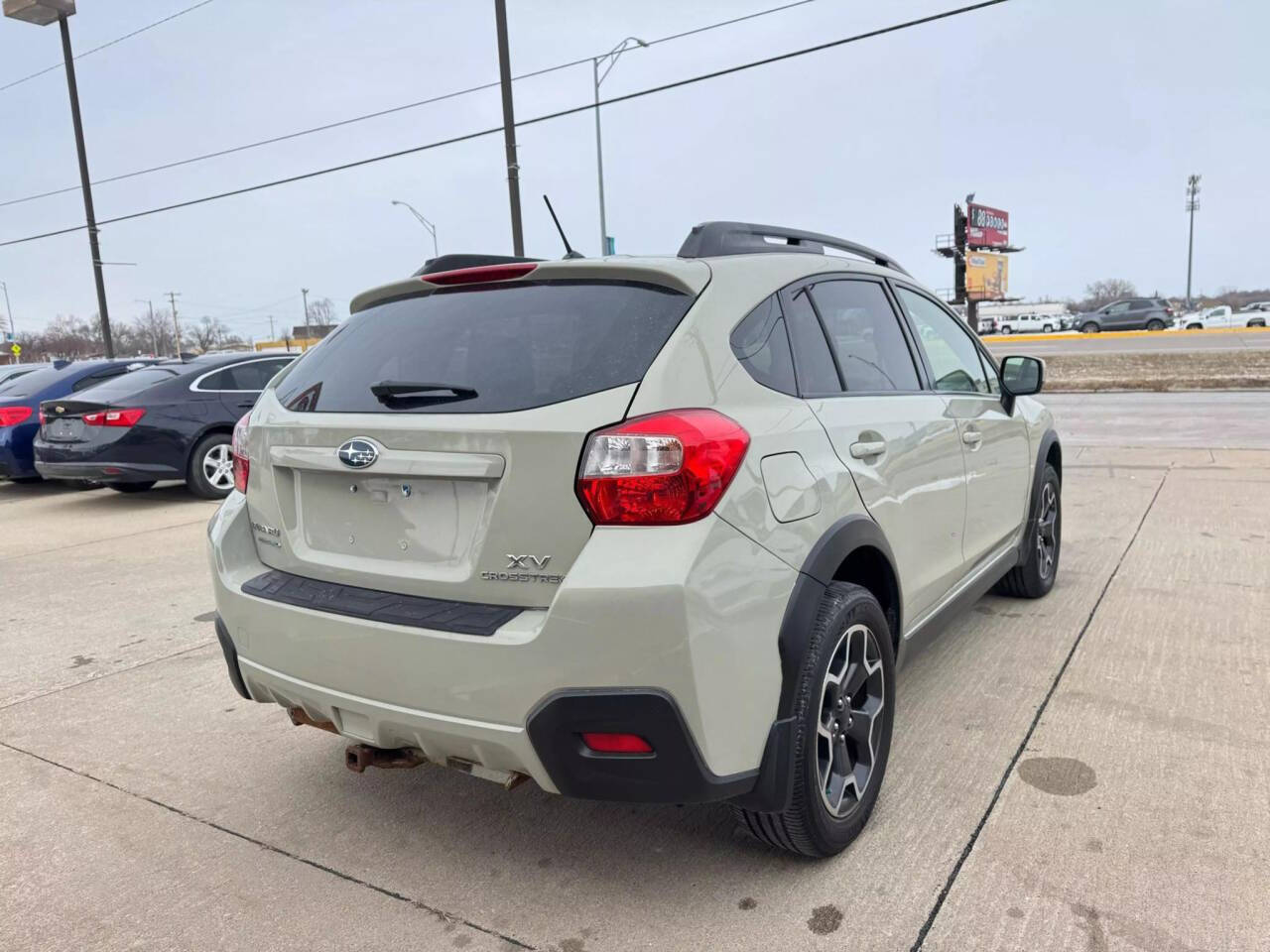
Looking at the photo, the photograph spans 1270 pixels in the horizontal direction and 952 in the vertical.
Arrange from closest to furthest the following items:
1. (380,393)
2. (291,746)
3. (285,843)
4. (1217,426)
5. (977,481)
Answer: (380,393), (285,843), (291,746), (977,481), (1217,426)

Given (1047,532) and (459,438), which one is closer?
(459,438)

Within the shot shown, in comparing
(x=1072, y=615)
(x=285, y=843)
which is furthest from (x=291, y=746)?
(x=1072, y=615)

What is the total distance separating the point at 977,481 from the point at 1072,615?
54.4 inches

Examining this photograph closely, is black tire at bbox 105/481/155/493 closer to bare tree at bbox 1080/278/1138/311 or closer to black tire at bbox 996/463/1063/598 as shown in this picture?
black tire at bbox 996/463/1063/598

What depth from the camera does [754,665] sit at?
216 cm

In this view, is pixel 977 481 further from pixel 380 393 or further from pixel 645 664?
pixel 380 393

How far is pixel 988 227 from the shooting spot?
149ft

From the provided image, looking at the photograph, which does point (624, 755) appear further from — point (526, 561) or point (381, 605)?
point (381, 605)

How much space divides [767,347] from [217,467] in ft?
26.7

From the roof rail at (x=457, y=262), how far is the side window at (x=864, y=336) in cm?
104

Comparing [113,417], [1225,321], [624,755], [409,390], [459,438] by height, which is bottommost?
Result: [1225,321]

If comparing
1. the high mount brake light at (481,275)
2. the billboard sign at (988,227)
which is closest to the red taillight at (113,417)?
the high mount brake light at (481,275)

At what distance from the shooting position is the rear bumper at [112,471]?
8516 mm

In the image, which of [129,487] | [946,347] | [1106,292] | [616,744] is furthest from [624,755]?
[1106,292]
